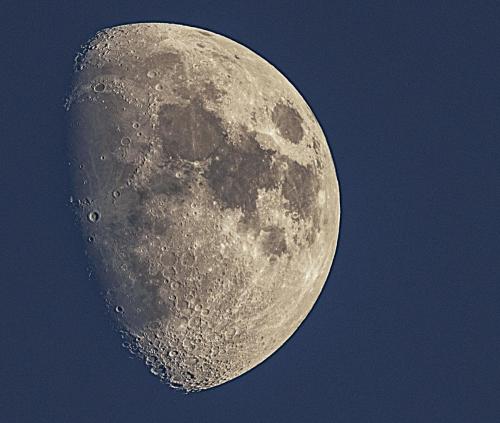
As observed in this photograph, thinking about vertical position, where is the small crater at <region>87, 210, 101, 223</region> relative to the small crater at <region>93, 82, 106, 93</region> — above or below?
below

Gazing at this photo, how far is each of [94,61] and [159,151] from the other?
8.70ft

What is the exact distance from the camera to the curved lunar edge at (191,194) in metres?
13.5

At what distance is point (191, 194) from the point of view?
13.6m

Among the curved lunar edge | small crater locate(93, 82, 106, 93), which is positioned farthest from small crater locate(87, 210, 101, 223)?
small crater locate(93, 82, 106, 93)

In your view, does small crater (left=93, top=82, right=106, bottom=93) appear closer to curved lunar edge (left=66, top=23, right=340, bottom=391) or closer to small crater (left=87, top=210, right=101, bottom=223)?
curved lunar edge (left=66, top=23, right=340, bottom=391)

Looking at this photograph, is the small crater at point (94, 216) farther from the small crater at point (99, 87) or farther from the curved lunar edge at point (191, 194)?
the small crater at point (99, 87)

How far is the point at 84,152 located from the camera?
13.6 metres

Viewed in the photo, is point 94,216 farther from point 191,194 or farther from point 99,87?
point 99,87

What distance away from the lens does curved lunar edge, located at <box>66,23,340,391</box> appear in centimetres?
1352

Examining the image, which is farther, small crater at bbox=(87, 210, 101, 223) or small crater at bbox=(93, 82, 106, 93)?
small crater at bbox=(93, 82, 106, 93)

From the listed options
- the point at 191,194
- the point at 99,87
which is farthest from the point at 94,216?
the point at 99,87

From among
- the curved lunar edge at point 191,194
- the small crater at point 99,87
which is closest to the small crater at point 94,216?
the curved lunar edge at point 191,194

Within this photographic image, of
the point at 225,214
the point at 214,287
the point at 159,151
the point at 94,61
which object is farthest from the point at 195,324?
the point at 94,61

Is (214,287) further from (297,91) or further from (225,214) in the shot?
(297,91)
